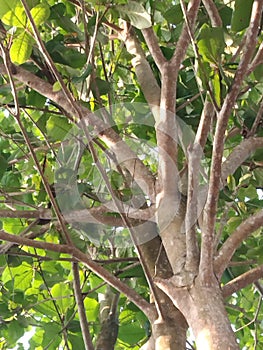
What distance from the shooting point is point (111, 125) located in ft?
4.41

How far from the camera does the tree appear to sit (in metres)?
0.97

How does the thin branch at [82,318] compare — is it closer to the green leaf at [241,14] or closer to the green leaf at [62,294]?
the green leaf at [62,294]

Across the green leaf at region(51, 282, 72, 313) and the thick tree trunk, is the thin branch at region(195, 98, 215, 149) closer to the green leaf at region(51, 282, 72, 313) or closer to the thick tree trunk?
the thick tree trunk

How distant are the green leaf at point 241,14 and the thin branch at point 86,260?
567 millimetres

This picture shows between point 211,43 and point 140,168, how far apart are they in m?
0.41

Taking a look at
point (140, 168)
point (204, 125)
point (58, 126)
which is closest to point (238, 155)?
point (204, 125)

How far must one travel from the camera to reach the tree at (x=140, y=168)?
0.97m

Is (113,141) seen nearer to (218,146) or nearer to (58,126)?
(58,126)

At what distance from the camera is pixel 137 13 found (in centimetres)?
121

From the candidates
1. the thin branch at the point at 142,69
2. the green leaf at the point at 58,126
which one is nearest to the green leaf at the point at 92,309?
the green leaf at the point at 58,126

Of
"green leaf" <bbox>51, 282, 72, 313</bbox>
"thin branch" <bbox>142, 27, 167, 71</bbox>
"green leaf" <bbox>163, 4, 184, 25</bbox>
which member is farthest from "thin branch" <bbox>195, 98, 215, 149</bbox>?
"green leaf" <bbox>51, 282, 72, 313</bbox>

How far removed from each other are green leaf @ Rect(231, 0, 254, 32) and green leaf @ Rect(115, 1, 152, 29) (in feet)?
0.60

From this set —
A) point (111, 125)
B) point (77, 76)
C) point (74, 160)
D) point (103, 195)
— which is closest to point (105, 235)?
point (103, 195)

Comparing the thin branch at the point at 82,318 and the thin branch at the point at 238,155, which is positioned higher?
the thin branch at the point at 238,155
